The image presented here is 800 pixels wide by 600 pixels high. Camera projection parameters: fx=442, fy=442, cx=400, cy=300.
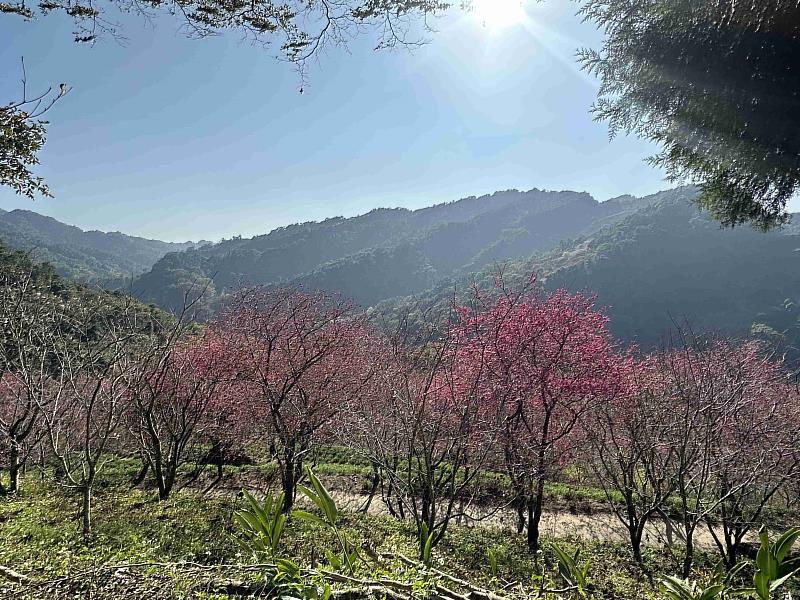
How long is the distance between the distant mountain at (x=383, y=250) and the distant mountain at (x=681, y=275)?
130 feet

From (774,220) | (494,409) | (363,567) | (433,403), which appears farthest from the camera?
(433,403)

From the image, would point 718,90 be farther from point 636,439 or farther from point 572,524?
point 572,524

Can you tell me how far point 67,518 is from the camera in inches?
254

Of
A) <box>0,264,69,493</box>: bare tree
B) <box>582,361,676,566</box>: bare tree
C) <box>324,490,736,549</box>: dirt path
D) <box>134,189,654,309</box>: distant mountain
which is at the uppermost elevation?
<box>134,189,654,309</box>: distant mountain

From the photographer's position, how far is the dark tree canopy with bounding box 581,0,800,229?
4.12m

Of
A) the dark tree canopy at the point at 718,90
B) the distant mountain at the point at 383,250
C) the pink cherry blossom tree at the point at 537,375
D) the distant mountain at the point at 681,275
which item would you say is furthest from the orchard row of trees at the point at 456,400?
the distant mountain at the point at 383,250

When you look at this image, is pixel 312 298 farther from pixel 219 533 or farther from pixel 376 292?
pixel 376 292

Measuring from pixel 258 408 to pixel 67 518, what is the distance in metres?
3.40

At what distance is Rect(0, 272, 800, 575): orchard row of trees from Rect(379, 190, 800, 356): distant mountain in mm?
53219

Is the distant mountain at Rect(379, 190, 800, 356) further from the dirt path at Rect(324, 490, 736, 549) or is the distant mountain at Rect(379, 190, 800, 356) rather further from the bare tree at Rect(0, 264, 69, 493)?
the bare tree at Rect(0, 264, 69, 493)

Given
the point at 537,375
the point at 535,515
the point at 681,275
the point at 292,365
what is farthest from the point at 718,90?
the point at 681,275

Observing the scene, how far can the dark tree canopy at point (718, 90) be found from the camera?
412cm

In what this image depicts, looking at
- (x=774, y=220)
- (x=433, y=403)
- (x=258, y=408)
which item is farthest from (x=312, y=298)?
(x=774, y=220)

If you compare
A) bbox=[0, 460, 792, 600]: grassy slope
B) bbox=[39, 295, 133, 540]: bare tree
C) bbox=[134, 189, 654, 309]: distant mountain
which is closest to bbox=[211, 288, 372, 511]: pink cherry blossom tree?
bbox=[0, 460, 792, 600]: grassy slope
